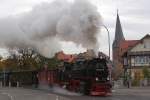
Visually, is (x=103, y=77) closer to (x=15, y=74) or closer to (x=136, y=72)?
(x=15, y=74)

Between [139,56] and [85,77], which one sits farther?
[139,56]

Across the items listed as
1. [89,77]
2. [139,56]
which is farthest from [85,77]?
[139,56]

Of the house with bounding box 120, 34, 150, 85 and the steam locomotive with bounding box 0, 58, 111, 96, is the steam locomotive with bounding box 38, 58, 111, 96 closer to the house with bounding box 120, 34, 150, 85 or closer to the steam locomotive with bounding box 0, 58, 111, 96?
the steam locomotive with bounding box 0, 58, 111, 96

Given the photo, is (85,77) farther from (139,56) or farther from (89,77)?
(139,56)

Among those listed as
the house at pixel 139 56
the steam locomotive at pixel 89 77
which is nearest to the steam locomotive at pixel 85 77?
the steam locomotive at pixel 89 77

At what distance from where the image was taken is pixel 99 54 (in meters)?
39.2

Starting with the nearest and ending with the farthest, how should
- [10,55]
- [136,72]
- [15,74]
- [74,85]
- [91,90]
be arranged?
1. [91,90]
2. [74,85]
3. [15,74]
4. [136,72]
5. [10,55]

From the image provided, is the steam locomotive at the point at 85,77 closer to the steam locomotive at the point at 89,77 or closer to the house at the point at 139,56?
the steam locomotive at the point at 89,77

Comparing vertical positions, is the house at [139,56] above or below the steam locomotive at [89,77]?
above

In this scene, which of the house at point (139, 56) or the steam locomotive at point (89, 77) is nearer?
the steam locomotive at point (89, 77)

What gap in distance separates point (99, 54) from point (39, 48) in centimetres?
576

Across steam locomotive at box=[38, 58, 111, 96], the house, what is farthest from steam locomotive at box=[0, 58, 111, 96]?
the house

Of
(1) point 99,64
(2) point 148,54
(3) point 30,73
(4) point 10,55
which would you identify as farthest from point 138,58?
(1) point 99,64

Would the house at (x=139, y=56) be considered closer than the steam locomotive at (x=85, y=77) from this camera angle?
No
